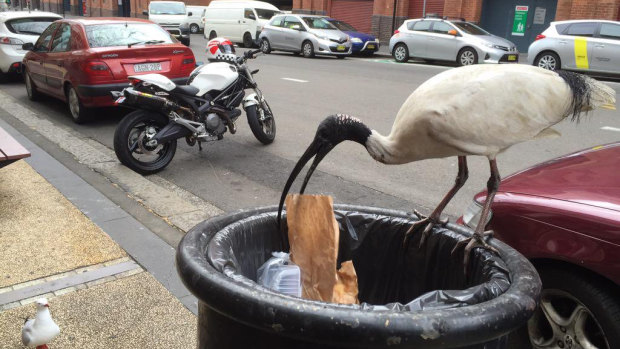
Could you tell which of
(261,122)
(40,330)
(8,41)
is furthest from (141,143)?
(8,41)

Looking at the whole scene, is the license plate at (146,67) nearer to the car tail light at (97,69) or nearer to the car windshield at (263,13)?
the car tail light at (97,69)

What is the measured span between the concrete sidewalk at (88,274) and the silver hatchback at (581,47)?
1400 centimetres

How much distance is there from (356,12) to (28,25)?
19006 mm

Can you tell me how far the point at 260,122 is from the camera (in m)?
7.73

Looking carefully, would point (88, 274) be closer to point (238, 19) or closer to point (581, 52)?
point (581, 52)

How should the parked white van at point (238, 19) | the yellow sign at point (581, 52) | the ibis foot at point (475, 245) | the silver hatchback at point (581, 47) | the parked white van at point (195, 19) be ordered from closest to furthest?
the ibis foot at point (475, 245) < the silver hatchback at point (581, 47) < the yellow sign at point (581, 52) < the parked white van at point (238, 19) < the parked white van at point (195, 19)

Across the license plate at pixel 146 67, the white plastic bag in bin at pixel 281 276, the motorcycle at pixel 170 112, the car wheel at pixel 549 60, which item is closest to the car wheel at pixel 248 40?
the car wheel at pixel 549 60

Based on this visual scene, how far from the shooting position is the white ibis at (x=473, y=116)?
2072 millimetres

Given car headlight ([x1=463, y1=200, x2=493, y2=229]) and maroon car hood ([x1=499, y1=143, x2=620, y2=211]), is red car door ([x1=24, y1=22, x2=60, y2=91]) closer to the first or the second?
car headlight ([x1=463, y1=200, x2=493, y2=229])

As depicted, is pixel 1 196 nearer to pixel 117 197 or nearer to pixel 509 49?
pixel 117 197

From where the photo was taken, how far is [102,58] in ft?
27.9

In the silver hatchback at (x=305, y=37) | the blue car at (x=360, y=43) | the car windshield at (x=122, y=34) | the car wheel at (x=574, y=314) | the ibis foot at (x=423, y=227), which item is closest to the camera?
the ibis foot at (x=423, y=227)

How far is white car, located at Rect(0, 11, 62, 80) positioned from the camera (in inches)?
496

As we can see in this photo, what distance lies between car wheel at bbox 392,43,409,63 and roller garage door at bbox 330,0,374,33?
8.93 metres
